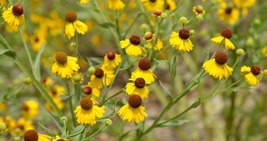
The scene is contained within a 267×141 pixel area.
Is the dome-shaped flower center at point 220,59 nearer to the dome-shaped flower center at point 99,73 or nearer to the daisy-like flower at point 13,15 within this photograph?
the dome-shaped flower center at point 99,73

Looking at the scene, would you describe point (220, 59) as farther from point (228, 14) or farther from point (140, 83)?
point (228, 14)

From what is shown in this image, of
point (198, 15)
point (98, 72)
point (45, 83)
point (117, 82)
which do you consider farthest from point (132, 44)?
point (117, 82)

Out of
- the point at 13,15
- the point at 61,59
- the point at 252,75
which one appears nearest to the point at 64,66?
the point at 61,59

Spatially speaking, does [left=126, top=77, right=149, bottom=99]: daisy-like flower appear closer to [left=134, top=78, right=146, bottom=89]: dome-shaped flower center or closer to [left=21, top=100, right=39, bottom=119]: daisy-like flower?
[left=134, top=78, right=146, bottom=89]: dome-shaped flower center

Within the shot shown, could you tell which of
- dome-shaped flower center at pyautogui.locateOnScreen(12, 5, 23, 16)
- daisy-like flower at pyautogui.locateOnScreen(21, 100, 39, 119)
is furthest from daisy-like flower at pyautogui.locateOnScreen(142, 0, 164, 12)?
daisy-like flower at pyautogui.locateOnScreen(21, 100, 39, 119)

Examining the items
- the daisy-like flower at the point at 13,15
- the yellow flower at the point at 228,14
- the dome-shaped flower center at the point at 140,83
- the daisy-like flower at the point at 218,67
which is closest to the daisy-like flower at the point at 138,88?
the dome-shaped flower center at the point at 140,83

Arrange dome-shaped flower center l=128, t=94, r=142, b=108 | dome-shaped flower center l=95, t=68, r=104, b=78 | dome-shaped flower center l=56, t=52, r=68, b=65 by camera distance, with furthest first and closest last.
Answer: dome-shaped flower center l=95, t=68, r=104, b=78, dome-shaped flower center l=56, t=52, r=68, b=65, dome-shaped flower center l=128, t=94, r=142, b=108
